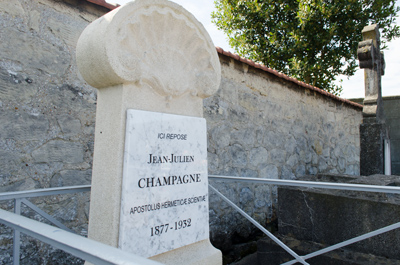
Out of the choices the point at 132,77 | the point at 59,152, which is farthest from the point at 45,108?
→ the point at 132,77

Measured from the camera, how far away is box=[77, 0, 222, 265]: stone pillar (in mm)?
1297

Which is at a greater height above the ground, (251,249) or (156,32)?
(156,32)

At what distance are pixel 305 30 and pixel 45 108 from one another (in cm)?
826

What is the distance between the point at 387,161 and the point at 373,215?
2992 millimetres

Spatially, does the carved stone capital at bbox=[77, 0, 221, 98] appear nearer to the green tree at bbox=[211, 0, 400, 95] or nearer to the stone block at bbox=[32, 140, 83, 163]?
the stone block at bbox=[32, 140, 83, 163]

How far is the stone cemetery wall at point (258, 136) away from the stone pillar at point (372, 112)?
0.75m

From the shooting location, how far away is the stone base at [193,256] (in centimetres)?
146

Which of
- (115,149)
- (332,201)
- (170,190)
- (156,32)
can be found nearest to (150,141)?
(115,149)

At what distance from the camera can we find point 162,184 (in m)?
1.45

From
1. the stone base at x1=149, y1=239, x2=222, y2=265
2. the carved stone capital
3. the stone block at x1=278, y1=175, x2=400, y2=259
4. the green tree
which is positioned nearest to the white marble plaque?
the stone base at x1=149, y1=239, x2=222, y2=265

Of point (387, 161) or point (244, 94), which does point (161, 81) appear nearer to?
point (244, 94)

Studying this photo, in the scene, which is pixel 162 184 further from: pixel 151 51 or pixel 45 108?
pixel 45 108

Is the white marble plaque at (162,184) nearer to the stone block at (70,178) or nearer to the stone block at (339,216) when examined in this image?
the stone block at (70,178)

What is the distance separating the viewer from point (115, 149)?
4.35 ft
